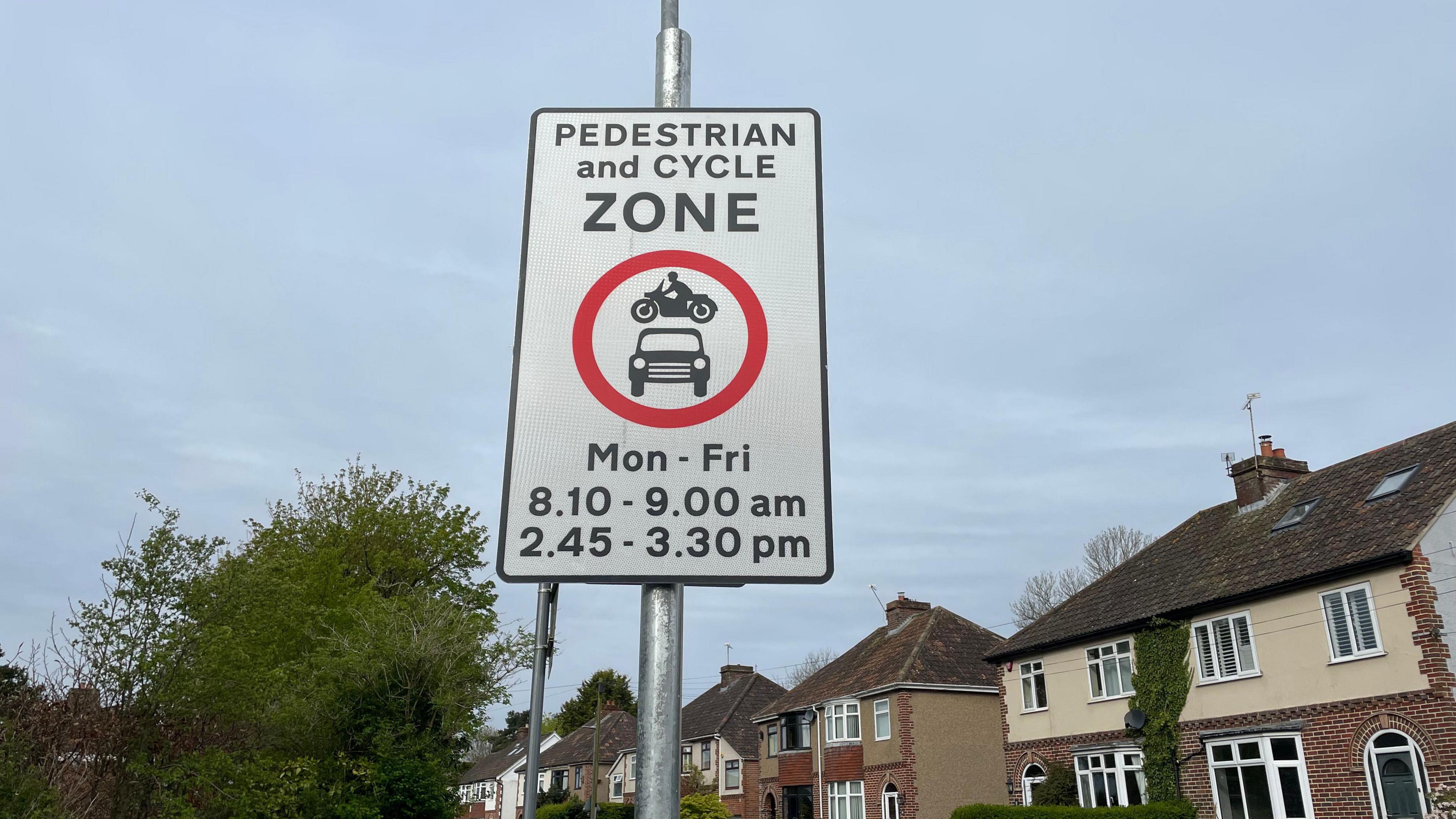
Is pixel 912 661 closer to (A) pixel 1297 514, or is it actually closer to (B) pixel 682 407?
(A) pixel 1297 514

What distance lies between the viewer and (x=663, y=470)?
234 cm

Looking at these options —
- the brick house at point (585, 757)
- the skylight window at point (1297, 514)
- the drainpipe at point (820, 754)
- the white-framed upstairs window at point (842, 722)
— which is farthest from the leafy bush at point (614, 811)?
the skylight window at point (1297, 514)

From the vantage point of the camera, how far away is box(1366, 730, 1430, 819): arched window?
19953 mm

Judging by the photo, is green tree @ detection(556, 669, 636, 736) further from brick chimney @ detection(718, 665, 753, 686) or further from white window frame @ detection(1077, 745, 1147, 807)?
Answer: white window frame @ detection(1077, 745, 1147, 807)

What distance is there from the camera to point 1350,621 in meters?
22.0

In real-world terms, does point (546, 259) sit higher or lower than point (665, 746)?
higher

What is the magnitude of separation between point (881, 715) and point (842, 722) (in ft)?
8.93

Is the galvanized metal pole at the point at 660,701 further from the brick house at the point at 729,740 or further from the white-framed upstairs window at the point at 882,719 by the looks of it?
the brick house at the point at 729,740

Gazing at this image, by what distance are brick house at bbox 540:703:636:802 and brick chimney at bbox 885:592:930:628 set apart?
26148 millimetres

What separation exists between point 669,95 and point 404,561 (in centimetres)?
3657

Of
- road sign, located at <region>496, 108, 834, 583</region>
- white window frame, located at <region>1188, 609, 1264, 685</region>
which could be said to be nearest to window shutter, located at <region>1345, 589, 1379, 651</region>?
white window frame, located at <region>1188, 609, 1264, 685</region>

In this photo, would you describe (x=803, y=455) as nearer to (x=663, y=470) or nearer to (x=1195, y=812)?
(x=663, y=470)

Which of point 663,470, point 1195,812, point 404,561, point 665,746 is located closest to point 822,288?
point 663,470

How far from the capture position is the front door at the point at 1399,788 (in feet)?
65.5
